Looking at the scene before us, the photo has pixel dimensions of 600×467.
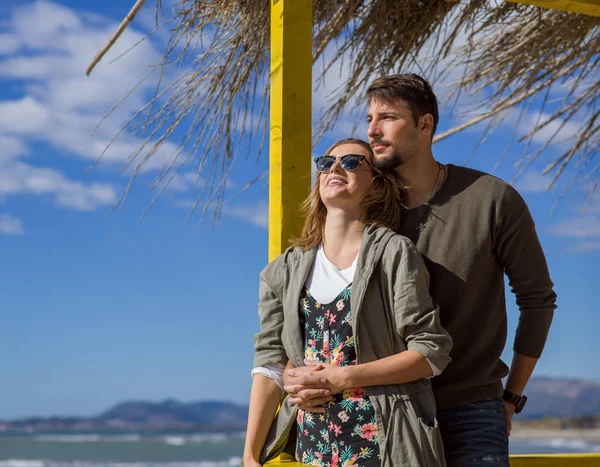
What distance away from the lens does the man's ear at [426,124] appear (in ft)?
7.14

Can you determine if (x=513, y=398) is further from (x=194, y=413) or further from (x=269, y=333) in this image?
(x=194, y=413)

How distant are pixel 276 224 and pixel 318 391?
652 millimetres

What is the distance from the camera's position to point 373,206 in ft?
Answer: 6.77

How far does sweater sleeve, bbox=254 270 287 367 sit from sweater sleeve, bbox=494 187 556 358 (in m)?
0.64

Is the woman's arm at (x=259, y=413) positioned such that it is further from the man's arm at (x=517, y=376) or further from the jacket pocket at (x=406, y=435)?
the man's arm at (x=517, y=376)

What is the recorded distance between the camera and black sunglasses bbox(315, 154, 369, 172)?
1.99m

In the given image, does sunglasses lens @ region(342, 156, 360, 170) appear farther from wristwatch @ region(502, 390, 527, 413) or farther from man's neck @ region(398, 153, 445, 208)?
wristwatch @ region(502, 390, 527, 413)

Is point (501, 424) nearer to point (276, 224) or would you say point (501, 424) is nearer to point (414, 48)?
point (276, 224)

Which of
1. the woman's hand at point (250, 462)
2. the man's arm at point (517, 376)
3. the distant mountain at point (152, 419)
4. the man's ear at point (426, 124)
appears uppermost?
the distant mountain at point (152, 419)

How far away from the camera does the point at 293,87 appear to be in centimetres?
238

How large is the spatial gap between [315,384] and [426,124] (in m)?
0.83

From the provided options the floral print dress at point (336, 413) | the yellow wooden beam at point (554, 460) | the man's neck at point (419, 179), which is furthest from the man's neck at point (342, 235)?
the yellow wooden beam at point (554, 460)

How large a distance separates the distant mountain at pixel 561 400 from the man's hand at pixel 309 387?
31228 mm

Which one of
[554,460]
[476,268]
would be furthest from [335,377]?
[554,460]
